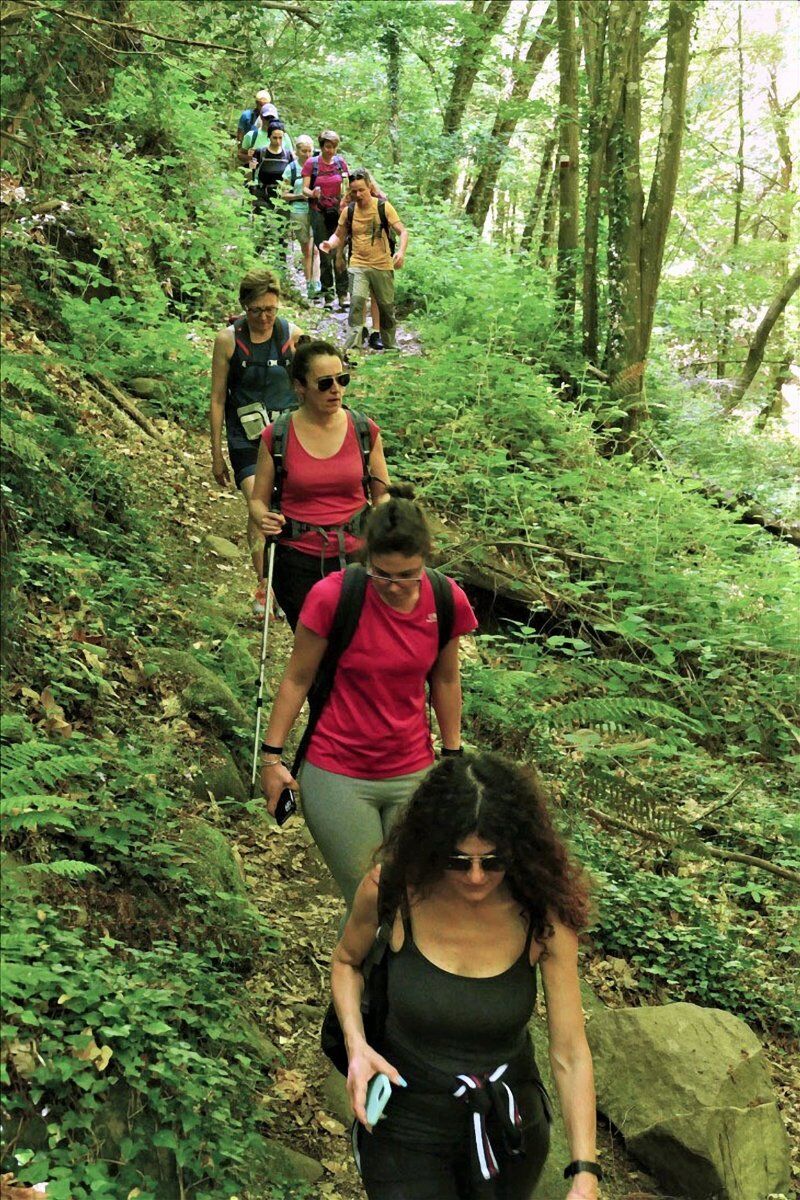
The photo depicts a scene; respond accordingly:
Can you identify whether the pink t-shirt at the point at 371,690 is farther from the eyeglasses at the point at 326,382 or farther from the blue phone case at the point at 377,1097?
the eyeglasses at the point at 326,382

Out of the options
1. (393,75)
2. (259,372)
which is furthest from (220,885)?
(393,75)

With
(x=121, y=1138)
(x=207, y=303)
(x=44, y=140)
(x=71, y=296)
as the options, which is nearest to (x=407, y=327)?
(x=207, y=303)

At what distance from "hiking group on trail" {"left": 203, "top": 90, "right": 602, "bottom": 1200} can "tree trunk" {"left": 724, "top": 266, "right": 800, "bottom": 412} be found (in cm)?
1633

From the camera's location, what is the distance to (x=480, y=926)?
10.3 feet

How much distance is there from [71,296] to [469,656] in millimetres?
5140

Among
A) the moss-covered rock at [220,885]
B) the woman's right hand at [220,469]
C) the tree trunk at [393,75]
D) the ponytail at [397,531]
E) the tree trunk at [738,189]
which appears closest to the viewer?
the ponytail at [397,531]

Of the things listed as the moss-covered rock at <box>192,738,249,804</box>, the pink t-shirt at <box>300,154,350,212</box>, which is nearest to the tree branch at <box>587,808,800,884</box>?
the moss-covered rock at <box>192,738,249,804</box>

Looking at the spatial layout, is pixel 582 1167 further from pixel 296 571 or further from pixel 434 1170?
pixel 296 571

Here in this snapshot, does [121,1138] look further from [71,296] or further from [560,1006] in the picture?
Result: [71,296]

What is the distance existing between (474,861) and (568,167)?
1601cm

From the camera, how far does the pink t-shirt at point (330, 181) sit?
18.6 meters

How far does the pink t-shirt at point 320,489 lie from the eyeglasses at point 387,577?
5.37 feet

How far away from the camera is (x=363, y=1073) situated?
2988mm

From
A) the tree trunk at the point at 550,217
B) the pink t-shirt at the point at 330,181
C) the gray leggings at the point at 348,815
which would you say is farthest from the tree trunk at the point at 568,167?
the gray leggings at the point at 348,815
